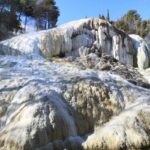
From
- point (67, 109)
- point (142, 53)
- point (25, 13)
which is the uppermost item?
point (25, 13)

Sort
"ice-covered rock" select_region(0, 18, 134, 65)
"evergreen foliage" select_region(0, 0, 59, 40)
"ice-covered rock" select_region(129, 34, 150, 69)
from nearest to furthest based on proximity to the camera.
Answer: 1. "ice-covered rock" select_region(0, 18, 134, 65)
2. "ice-covered rock" select_region(129, 34, 150, 69)
3. "evergreen foliage" select_region(0, 0, 59, 40)

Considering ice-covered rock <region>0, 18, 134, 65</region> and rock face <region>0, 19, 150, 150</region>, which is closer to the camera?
rock face <region>0, 19, 150, 150</region>

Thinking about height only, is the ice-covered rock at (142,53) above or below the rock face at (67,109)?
above

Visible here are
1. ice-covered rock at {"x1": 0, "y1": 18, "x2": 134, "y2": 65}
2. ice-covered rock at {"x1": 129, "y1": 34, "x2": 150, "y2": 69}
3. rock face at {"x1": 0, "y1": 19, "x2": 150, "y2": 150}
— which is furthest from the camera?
ice-covered rock at {"x1": 129, "y1": 34, "x2": 150, "y2": 69}

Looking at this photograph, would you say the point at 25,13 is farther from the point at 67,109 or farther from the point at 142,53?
the point at 67,109

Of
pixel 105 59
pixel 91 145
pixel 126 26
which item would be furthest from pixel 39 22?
pixel 91 145

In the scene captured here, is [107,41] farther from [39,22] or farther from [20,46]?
[39,22]

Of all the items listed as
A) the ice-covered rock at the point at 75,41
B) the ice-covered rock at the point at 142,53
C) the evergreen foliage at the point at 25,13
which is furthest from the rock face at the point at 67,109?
the evergreen foliage at the point at 25,13

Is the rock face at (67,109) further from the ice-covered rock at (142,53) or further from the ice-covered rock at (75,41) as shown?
the ice-covered rock at (142,53)

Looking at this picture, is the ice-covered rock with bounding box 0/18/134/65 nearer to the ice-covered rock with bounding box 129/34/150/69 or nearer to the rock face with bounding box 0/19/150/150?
the ice-covered rock with bounding box 129/34/150/69

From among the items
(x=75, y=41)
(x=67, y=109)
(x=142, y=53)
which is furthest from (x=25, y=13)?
(x=67, y=109)

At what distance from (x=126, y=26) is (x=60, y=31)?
56.5ft

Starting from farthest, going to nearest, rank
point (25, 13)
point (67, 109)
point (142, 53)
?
1. point (25, 13)
2. point (142, 53)
3. point (67, 109)

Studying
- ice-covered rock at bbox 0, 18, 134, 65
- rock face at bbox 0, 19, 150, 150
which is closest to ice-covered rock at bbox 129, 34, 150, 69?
ice-covered rock at bbox 0, 18, 134, 65
